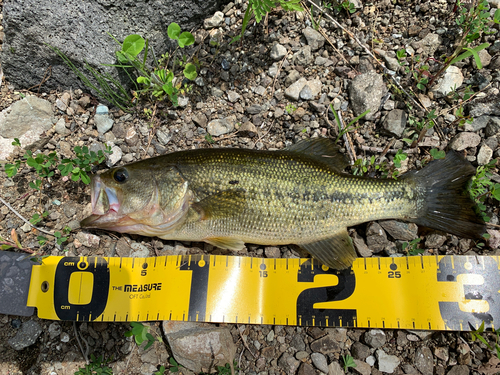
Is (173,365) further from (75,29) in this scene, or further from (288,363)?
(75,29)

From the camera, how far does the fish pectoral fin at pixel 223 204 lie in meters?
3.23

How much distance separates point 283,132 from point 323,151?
0.65 meters

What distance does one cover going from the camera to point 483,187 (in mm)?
3551

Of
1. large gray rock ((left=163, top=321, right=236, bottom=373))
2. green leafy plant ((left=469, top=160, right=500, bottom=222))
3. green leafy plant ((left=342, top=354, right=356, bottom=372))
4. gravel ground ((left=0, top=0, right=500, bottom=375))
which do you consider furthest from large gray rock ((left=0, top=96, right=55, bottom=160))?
green leafy plant ((left=469, top=160, right=500, bottom=222))

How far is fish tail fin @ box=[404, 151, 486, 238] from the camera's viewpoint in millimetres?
3352

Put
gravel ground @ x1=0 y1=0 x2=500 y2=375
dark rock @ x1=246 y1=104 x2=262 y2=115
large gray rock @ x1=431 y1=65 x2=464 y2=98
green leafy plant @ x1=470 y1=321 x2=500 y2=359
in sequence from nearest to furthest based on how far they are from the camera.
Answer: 1. green leafy plant @ x1=470 y1=321 x2=500 y2=359
2. gravel ground @ x1=0 y1=0 x2=500 y2=375
3. large gray rock @ x1=431 y1=65 x2=464 y2=98
4. dark rock @ x1=246 y1=104 x2=262 y2=115

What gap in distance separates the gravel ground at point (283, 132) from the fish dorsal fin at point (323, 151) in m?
0.34

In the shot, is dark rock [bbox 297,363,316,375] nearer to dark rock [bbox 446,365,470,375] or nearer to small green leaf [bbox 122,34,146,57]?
dark rock [bbox 446,365,470,375]

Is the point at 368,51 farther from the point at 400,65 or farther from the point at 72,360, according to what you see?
the point at 72,360

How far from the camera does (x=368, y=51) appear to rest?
155 inches

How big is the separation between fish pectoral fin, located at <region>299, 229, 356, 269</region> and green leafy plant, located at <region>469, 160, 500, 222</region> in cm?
163

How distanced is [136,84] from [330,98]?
8.59ft

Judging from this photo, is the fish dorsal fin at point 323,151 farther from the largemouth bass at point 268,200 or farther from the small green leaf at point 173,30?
the small green leaf at point 173,30

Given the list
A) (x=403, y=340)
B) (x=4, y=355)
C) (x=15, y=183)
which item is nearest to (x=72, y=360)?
(x=4, y=355)
